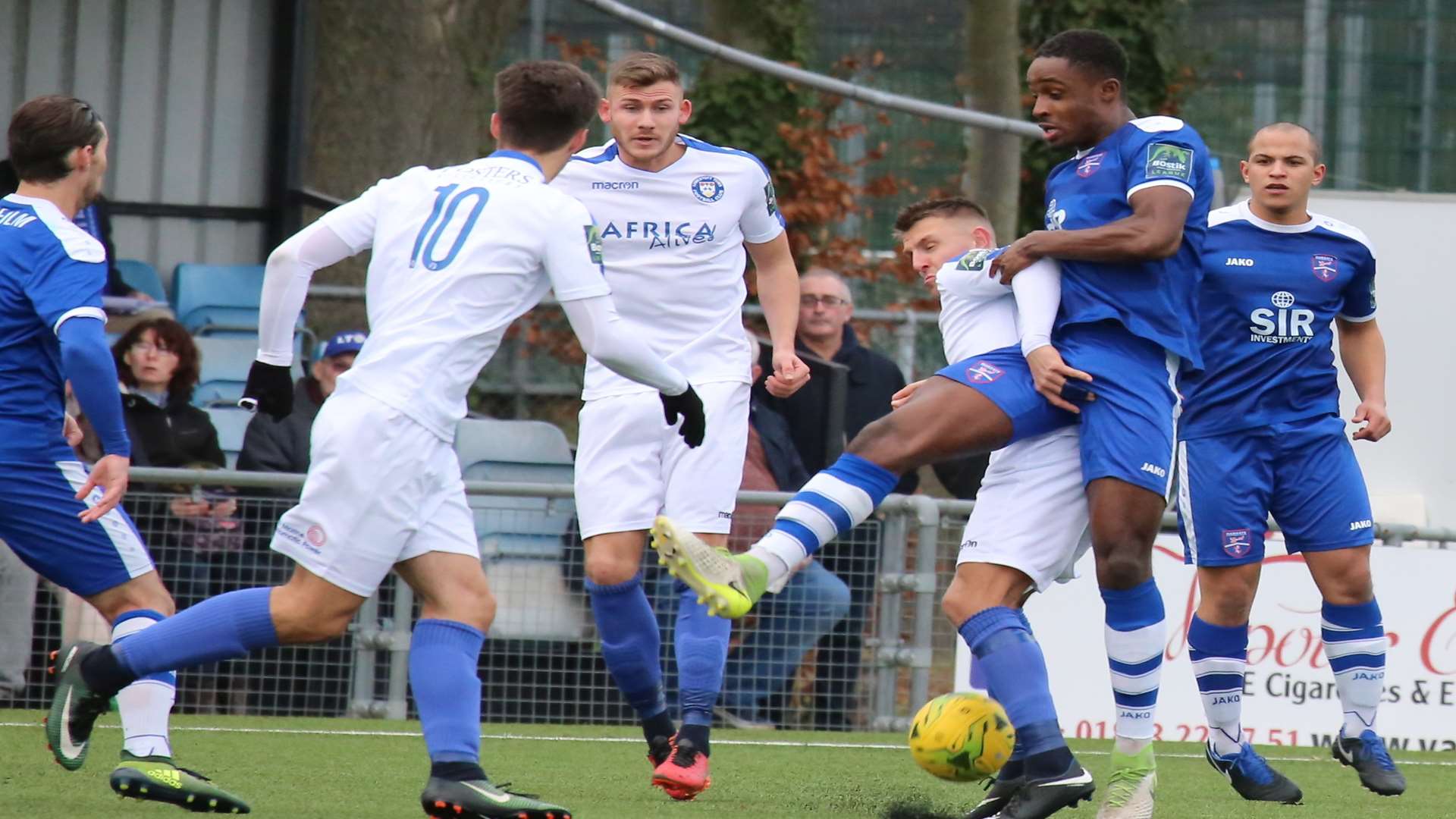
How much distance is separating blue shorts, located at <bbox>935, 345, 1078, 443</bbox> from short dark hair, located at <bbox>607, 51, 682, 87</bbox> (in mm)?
1657

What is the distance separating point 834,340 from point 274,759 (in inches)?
163

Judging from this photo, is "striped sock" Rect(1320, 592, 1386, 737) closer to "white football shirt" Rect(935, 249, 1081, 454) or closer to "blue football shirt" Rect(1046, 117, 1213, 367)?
"blue football shirt" Rect(1046, 117, 1213, 367)

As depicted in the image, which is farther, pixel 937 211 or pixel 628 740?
pixel 628 740

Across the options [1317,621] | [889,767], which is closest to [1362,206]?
[1317,621]

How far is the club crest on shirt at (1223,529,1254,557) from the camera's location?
764 cm

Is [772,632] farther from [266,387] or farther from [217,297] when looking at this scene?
[217,297]

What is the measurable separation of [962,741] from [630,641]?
1592 mm

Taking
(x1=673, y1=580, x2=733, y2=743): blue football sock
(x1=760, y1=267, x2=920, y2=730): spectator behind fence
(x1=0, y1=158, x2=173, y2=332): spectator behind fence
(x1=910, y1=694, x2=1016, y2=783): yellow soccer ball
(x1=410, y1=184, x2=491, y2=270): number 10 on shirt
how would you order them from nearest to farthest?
(x1=410, y1=184, x2=491, y2=270): number 10 on shirt → (x1=910, y1=694, x2=1016, y2=783): yellow soccer ball → (x1=673, y1=580, x2=733, y2=743): blue football sock → (x1=760, y1=267, x2=920, y2=730): spectator behind fence → (x1=0, y1=158, x2=173, y2=332): spectator behind fence

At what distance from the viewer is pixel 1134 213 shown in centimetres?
600

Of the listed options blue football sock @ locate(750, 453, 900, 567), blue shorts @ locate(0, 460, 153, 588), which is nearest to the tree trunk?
blue football sock @ locate(750, 453, 900, 567)

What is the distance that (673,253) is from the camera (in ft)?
24.1

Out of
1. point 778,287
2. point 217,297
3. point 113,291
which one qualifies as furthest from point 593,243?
point 217,297

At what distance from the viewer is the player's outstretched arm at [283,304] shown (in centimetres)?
561

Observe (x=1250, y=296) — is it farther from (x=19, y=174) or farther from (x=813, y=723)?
(x=19, y=174)
